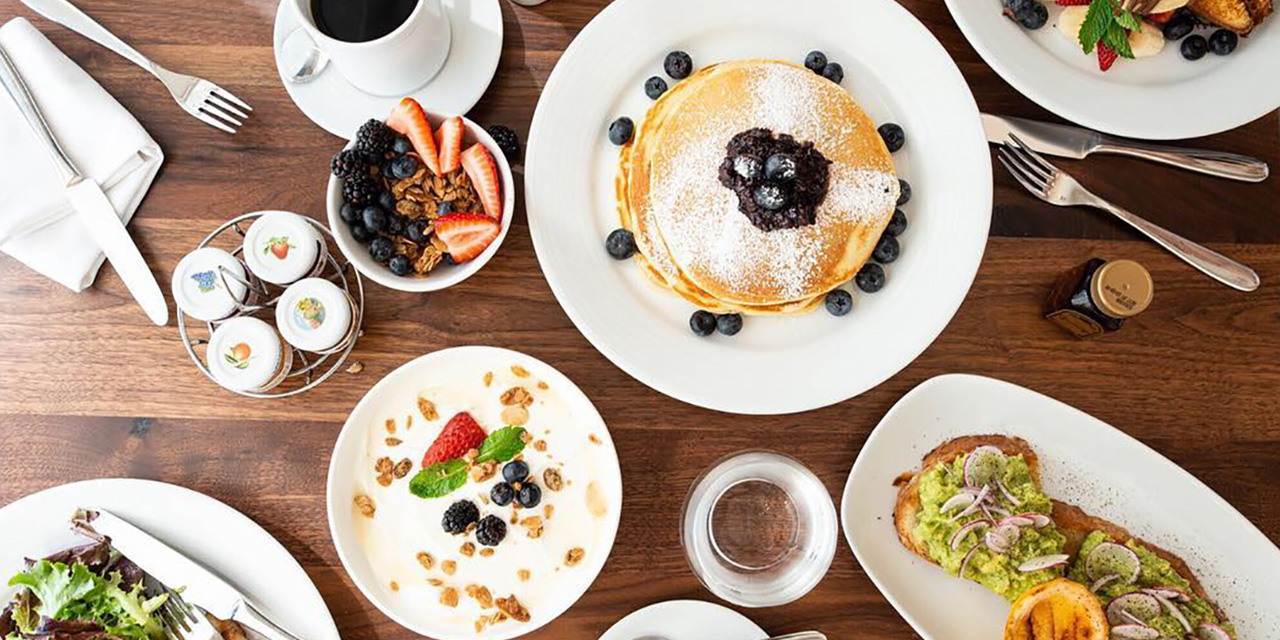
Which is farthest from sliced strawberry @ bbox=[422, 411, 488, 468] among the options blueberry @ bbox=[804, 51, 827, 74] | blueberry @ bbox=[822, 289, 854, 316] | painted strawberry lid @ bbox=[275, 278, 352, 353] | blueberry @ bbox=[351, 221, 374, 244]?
blueberry @ bbox=[804, 51, 827, 74]

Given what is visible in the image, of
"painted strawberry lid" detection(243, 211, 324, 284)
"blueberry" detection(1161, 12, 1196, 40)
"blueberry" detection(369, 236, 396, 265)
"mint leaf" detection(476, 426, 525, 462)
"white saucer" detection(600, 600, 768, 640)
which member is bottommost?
"white saucer" detection(600, 600, 768, 640)

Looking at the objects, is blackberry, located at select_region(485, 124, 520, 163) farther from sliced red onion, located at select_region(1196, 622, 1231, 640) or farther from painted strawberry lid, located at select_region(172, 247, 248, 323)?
sliced red onion, located at select_region(1196, 622, 1231, 640)

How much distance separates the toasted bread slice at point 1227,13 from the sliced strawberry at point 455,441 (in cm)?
156

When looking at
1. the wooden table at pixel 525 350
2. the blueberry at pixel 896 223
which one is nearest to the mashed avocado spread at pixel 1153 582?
the wooden table at pixel 525 350

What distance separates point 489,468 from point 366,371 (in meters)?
0.29

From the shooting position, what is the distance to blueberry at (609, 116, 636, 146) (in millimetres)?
1608

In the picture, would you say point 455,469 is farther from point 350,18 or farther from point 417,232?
point 350,18

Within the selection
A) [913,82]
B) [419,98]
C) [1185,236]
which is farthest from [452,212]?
[1185,236]

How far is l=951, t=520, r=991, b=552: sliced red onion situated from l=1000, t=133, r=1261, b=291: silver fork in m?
0.62

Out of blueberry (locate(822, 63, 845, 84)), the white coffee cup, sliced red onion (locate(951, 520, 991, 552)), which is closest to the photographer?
the white coffee cup

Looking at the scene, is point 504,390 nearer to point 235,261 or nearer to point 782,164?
point 235,261

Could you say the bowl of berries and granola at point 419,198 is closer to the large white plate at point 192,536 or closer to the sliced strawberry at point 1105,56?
the large white plate at point 192,536

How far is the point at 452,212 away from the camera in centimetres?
153

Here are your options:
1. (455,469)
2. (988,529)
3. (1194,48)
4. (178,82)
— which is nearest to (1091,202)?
(1194,48)
